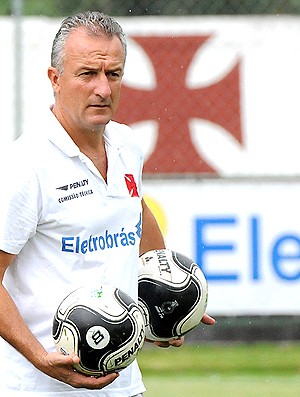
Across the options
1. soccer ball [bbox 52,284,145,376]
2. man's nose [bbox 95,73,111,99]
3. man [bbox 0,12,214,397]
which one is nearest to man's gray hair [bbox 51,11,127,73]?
man [bbox 0,12,214,397]

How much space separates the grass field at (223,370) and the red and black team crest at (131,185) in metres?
4.05

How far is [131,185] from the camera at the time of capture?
16.0 feet

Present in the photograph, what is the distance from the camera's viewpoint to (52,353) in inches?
174

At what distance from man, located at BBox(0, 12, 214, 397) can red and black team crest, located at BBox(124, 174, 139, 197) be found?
0.08m

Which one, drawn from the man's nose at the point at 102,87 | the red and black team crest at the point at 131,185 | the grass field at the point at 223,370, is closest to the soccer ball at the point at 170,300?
the red and black team crest at the point at 131,185

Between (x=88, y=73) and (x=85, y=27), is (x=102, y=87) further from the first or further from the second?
(x=85, y=27)

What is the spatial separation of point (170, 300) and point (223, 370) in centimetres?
492

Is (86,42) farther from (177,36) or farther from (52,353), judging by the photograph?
(177,36)

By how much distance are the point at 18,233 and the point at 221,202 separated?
5.88 m

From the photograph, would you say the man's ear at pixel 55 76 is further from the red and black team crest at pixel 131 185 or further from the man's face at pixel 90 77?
the red and black team crest at pixel 131 185

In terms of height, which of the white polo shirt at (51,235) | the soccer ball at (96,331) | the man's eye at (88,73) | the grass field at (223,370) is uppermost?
the man's eye at (88,73)

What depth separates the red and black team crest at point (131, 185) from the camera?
15.9 feet

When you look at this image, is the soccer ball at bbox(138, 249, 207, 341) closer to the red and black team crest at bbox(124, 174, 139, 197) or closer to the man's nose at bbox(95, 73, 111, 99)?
the red and black team crest at bbox(124, 174, 139, 197)

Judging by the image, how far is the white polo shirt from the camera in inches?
176
